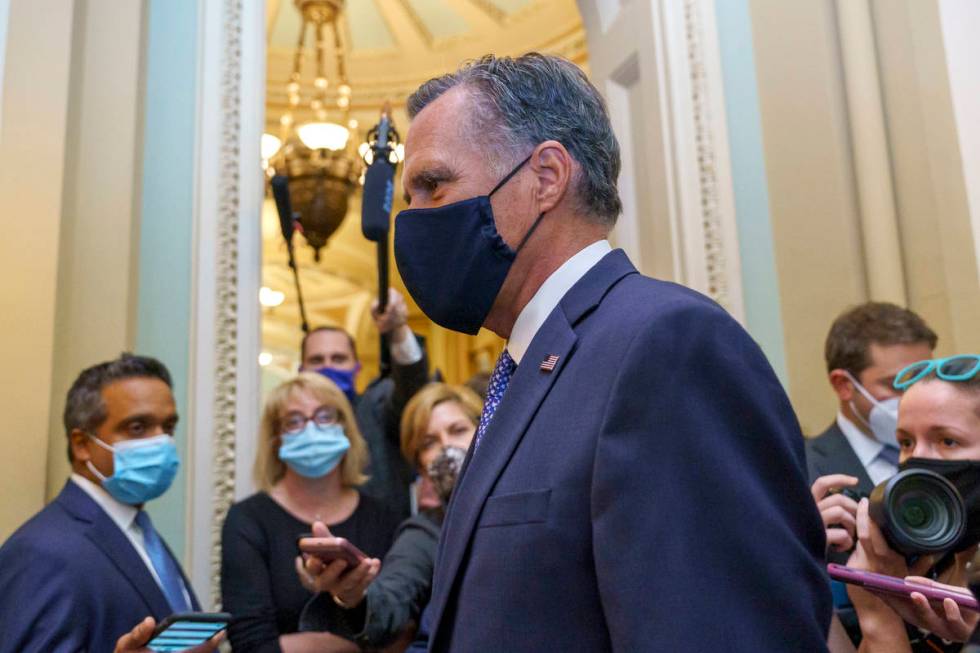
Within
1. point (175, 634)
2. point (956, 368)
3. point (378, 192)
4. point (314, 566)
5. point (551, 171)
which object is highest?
point (378, 192)

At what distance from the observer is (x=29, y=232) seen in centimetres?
322

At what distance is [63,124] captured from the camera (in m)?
3.39

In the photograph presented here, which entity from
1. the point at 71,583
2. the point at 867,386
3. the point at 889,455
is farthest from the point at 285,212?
the point at 889,455

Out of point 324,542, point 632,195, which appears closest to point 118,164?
point 324,542

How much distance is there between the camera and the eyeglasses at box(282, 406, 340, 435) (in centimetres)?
345

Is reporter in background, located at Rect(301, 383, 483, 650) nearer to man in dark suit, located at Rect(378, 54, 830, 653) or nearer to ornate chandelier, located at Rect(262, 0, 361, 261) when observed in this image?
man in dark suit, located at Rect(378, 54, 830, 653)

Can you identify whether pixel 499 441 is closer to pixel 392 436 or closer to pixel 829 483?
pixel 829 483

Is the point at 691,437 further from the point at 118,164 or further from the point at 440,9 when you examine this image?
the point at 440,9

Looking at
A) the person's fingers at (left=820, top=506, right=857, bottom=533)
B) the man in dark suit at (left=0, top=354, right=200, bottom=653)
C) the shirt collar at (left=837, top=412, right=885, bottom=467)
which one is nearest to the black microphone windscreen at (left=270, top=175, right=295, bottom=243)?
the man in dark suit at (left=0, top=354, right=200, bottom=653)

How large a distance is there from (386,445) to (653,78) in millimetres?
1887

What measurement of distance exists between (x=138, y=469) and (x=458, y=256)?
1620mm

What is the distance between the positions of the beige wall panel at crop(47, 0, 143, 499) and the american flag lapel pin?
2.28 meters

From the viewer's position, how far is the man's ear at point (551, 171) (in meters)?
1.66

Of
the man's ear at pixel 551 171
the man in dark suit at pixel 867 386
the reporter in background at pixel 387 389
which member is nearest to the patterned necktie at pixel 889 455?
the man in dark suit at pixel 867 386
